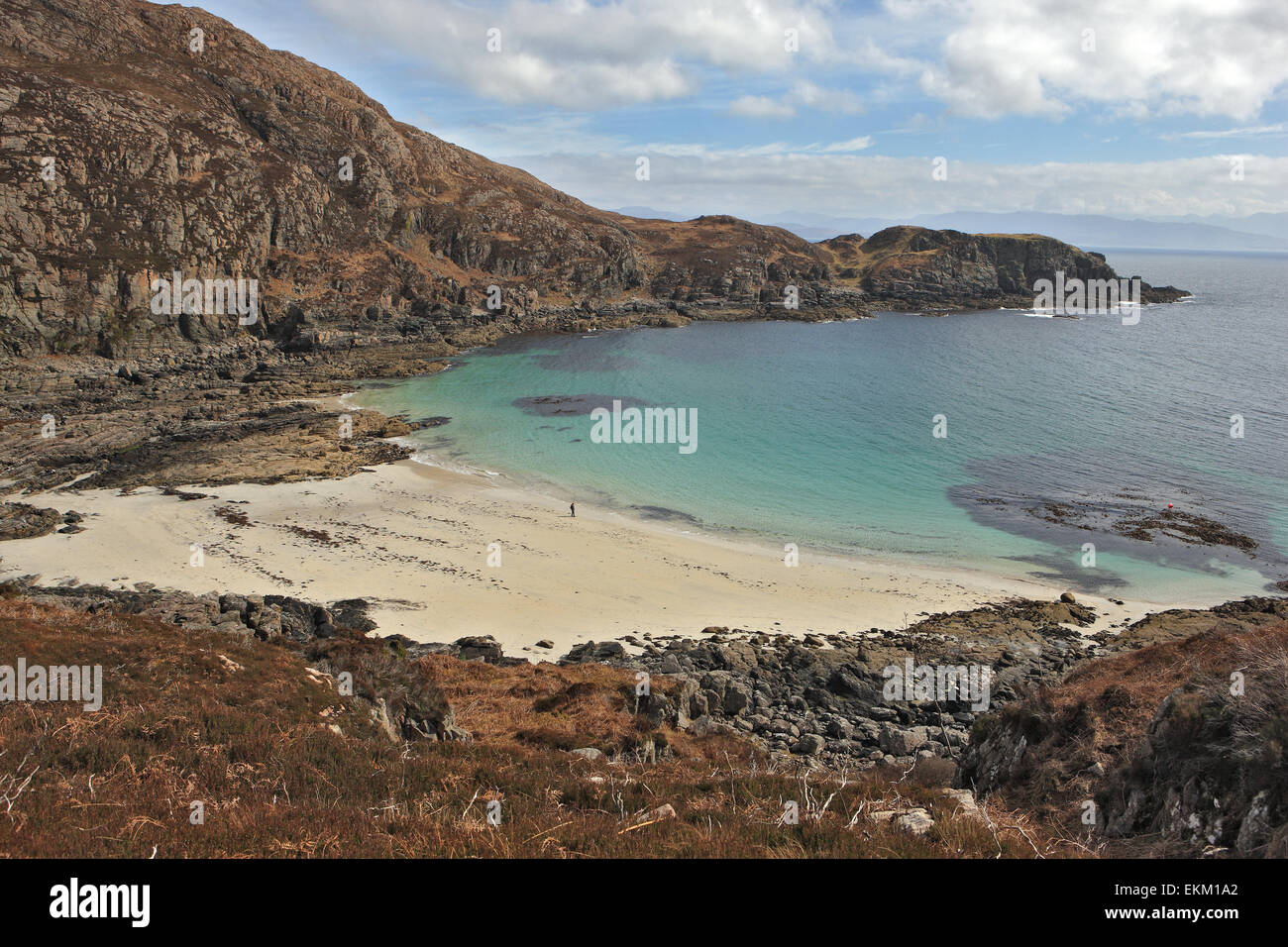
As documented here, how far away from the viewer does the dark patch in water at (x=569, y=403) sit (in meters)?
54.2

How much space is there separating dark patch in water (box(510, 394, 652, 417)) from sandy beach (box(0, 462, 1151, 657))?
20468 millimetres

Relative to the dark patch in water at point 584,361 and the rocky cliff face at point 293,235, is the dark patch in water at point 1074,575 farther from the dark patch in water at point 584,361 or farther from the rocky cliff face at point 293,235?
the rocky cliff face at point 293,235

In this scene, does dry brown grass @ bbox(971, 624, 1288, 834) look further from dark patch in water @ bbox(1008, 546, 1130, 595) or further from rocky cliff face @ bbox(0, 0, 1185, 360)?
rocky cliff face @ bbox(0, 0, 1185, 360)

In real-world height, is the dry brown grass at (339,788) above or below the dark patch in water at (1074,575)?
above

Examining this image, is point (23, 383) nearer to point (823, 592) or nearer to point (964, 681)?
point (823, 592)

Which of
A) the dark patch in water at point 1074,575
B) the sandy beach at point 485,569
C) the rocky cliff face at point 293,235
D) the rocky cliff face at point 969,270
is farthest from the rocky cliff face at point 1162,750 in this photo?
the rocky cliff face at point 969,270

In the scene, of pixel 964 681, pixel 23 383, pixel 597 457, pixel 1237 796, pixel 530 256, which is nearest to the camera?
pixel 1237 796

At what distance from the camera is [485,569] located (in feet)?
89.6

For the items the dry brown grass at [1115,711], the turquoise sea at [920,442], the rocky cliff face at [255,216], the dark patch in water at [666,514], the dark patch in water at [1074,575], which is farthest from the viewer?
the rocky cliff face at [255,216]

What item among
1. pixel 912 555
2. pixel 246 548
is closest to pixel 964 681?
pixel 912 555

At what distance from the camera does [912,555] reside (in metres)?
29.7

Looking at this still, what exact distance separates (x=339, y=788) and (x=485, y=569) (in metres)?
19.6

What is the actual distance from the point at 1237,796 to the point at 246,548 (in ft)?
100

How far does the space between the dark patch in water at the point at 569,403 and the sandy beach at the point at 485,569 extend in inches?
806
